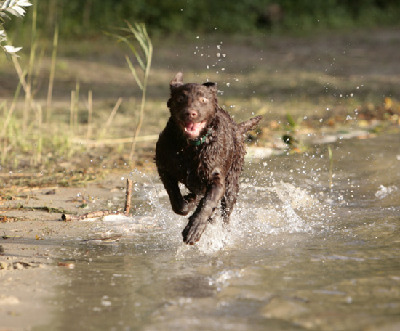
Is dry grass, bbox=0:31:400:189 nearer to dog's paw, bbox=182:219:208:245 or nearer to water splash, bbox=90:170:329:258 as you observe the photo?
water splash, bbox=90:170:329:258

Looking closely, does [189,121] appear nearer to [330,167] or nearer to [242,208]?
[242,208]

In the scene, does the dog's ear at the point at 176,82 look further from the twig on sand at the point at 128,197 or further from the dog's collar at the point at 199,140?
the twig on sand at the point at 128,197

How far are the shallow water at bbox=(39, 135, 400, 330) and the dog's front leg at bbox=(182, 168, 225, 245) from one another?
0.13 metres

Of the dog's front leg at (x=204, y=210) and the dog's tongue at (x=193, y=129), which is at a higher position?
the dog's tongue at (x=193, y=129)

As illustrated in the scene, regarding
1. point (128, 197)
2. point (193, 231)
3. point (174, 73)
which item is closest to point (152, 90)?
point (174, 73)

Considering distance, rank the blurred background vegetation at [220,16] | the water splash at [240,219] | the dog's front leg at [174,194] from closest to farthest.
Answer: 1. the water splash at [240,219]
2. the dog's front leg at [174,194]
3. the blurred background vegetation at [220,16]

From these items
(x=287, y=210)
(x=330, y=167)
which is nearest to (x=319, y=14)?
(x=330, y=167)

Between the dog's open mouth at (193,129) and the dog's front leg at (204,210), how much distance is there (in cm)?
35

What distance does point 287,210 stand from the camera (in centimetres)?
672

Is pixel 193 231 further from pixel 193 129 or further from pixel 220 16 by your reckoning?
pixel 220 16

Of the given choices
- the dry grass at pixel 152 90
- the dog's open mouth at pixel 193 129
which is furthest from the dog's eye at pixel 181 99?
the dry grass at pixel 152 90

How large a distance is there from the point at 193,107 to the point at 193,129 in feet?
0.52

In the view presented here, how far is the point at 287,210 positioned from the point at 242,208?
0.42m

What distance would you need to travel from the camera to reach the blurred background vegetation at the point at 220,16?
1998 cm
